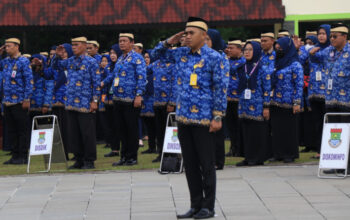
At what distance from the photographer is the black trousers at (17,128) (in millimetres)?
14969

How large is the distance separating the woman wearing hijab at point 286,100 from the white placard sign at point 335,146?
4.97 feet

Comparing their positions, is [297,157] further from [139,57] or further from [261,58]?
[139,57]

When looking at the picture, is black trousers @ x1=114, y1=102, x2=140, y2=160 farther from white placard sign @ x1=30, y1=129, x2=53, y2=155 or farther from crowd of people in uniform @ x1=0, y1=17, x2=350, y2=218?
white placard sign @ x1=30, y1=129, x2=53, y2=155

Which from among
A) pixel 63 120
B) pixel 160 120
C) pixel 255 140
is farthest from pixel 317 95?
pixel 63 120

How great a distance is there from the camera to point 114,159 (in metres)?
15.5

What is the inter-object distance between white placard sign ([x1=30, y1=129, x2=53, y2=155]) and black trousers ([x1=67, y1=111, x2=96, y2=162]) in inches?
14.4

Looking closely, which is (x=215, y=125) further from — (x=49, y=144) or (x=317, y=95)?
(x=317, y=95)

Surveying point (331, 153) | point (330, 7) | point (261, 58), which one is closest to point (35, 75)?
point (261, 58)

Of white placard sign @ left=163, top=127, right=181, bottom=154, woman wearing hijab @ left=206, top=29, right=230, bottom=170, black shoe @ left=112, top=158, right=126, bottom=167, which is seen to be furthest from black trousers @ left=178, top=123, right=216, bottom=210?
black shoe @ left=112, top=158, right=126, bottom=167

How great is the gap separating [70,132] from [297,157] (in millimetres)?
3666

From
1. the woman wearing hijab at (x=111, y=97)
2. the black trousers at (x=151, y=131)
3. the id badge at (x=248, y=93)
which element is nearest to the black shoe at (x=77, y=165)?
the woman wearing hijab at (x=111, y=97)

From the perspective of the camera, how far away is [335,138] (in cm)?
1170

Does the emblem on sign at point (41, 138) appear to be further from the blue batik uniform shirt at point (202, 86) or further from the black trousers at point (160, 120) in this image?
the blue batik uniform shirt at point (202, 86)

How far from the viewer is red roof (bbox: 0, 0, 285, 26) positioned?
24750mm
